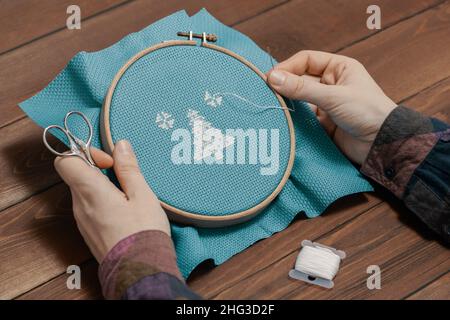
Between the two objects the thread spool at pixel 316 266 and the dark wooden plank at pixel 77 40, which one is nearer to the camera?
the thread spool at pixel 316 266

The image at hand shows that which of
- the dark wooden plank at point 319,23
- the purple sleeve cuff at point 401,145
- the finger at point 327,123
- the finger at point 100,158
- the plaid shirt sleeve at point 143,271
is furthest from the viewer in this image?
the dark wooden plank at point 319,23

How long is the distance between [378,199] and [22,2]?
2.56 ft

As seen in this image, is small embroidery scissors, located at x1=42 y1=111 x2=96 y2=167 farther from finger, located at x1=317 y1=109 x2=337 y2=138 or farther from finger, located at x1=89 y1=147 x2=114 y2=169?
finger, located at x1=317 y1=109 x2=337 y2=138

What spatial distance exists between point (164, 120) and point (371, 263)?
0.40m

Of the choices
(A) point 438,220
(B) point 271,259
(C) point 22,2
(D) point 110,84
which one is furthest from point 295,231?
(C) point 22,2

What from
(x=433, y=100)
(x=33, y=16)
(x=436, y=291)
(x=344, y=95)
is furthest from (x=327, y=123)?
(x=33, y=16)

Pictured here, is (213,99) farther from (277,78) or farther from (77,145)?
(77,145)

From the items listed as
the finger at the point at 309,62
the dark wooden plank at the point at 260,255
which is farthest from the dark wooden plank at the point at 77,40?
the dark wooden plank at the point at 260,255

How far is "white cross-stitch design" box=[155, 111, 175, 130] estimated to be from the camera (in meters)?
1.05

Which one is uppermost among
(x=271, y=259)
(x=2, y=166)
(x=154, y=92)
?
(x=154, y=92)

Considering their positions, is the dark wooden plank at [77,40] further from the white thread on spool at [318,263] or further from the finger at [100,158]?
the white thread on spool at [318,263]

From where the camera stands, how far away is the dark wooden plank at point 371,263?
1037 mm

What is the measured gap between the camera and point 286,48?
1.33m

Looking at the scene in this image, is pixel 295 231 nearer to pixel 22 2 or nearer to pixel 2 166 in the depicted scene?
pixel 2 166
